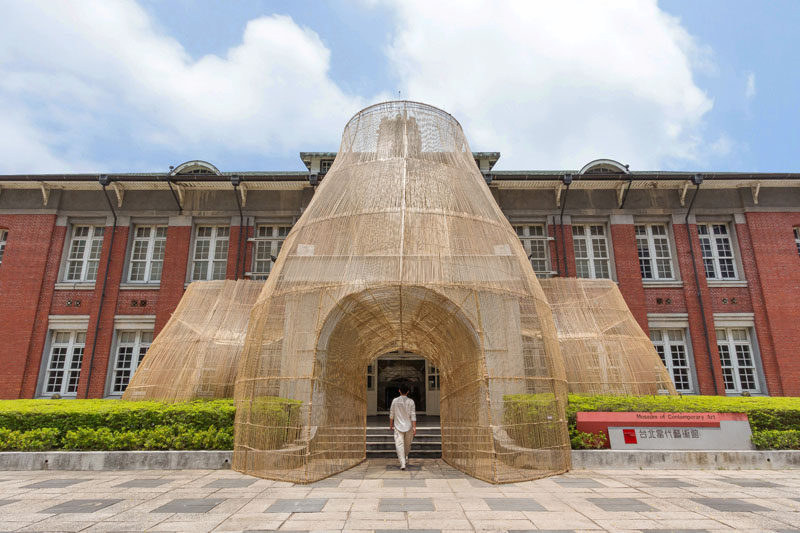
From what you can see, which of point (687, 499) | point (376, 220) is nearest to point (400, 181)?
point (376, 220)

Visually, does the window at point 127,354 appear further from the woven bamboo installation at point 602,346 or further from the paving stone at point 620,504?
the paving stone at point 620,504

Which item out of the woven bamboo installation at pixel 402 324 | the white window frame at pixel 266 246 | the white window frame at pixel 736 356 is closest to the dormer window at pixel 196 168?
the white window frame at pixel 266 246

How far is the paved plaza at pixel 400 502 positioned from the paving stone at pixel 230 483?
0.05 ft

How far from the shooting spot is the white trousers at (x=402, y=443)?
9039 millimetres

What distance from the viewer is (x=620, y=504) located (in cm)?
632

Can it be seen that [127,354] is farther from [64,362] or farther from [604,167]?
[604,167]

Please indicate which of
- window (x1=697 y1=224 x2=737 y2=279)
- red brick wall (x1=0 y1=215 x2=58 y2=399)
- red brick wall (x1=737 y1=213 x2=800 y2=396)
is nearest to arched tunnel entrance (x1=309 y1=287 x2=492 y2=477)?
window (x1=697 y1=224 x2=737 y2=279)

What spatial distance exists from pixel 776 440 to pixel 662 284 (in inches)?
396

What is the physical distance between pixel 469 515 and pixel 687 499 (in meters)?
3.29

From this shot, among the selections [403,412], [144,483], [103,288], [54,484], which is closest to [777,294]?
[403,412]

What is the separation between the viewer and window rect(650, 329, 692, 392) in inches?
692

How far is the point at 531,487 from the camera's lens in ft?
24.1

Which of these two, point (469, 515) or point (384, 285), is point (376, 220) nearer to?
point (384, 285)

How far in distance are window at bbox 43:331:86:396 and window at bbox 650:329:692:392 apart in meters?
22.4
